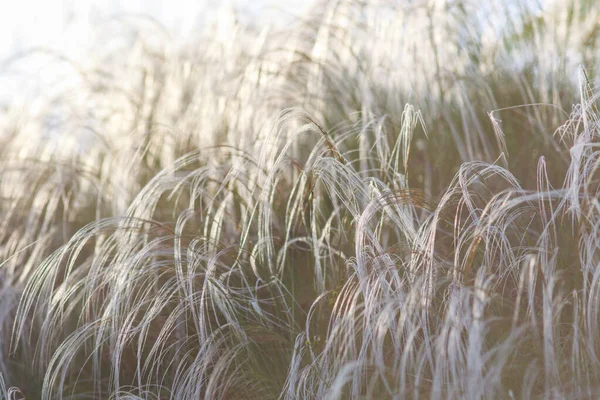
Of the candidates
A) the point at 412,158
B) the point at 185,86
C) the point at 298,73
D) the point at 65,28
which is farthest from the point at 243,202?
the point at 65,28

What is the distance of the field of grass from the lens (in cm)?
173

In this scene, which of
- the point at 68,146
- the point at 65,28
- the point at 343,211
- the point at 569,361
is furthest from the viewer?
the point at 65,28

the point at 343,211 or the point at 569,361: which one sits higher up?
the point at 343,211

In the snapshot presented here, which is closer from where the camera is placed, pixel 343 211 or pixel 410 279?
pixel 410 279

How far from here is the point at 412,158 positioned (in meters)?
2.53

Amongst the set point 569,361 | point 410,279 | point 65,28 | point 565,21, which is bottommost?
point 569,361

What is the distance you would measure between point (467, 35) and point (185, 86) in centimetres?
126

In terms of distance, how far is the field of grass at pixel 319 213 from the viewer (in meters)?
1.73

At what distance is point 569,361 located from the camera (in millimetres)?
1704

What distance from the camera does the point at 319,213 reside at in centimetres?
244

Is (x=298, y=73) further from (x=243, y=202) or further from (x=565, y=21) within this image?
(x=565, y=21)

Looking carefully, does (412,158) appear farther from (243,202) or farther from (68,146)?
(68,146)

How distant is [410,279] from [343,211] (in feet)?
1.98

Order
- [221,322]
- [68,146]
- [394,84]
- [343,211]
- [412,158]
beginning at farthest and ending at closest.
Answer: [68,146] → [394,84] → [412,158] → [343,211] → [221,322]
